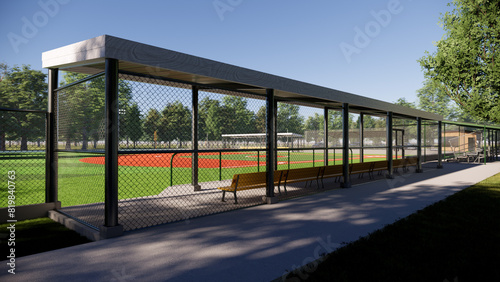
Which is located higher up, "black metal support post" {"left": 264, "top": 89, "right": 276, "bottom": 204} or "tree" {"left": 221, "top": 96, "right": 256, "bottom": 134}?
"tree" {"left": 221, "top": 96, "right": 256, "bottom": 134}

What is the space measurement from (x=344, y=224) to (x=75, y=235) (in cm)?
493

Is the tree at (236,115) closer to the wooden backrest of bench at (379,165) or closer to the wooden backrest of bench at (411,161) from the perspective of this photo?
the wooden backrest of bench at (379,165)

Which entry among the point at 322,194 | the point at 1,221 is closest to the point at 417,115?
the point at 322,194

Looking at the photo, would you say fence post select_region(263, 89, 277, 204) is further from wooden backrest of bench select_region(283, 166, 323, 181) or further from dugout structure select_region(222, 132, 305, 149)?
dugout structure select_region(222, 132, 305, 149)

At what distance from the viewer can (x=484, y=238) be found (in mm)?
5090

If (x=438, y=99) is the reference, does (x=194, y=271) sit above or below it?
below

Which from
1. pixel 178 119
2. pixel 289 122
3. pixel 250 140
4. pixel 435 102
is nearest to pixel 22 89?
pixel 250 140

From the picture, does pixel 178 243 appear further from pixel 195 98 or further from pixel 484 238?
pixel 195 98

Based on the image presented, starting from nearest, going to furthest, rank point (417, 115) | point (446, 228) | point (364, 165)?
point (446, 228) < point (364, 165) < point (417, 115)

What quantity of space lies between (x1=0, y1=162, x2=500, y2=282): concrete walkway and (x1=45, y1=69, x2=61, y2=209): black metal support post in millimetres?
2719

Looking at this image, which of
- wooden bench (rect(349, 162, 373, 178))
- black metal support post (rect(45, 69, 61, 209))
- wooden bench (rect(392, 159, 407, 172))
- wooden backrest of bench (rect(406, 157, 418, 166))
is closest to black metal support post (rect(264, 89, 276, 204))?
wooden bench (rect(349, 162, 373, 178))

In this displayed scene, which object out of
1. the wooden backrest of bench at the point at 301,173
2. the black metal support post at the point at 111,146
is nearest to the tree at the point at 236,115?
the wooden backrest of bench at the point at 301,173

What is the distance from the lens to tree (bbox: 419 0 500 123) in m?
20.5

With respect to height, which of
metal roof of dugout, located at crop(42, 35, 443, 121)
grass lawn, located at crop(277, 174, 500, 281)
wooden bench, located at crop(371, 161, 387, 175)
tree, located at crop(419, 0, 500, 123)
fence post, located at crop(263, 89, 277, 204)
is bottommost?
grass lawn, located at crop(277, 174, 500, 281)
